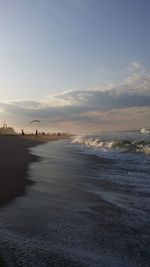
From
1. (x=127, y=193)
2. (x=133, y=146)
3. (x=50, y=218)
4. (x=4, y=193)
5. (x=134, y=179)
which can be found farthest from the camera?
(x=133, y=146)

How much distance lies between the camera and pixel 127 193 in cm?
822

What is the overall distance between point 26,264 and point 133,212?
3093mm

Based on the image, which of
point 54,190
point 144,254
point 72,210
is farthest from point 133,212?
point 54,190

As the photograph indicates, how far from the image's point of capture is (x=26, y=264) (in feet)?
12.0

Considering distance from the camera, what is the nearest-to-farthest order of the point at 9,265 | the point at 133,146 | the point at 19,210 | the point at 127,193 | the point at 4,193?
the point at 9,265 < the point at 19,210 < the point at 4,193 < the point at 127,193 < the point at 133,146

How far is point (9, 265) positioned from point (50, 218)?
82.0 inches

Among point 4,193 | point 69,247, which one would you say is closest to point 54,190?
point 4,193

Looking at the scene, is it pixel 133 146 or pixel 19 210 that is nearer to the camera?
pixel 19 210

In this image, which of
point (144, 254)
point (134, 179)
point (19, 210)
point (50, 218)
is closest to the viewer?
point (144, 254)

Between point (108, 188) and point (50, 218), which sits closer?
point (50, 218)

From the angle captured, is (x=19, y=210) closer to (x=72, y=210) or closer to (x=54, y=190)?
(x=72, y=210)

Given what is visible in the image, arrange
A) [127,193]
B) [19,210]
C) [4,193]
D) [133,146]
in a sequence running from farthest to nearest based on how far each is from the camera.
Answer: [133,146]
[127,193]
[4,193]
[19,210]

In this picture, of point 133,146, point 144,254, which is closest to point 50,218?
point 144,254

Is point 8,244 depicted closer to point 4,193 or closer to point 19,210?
point 19,210
